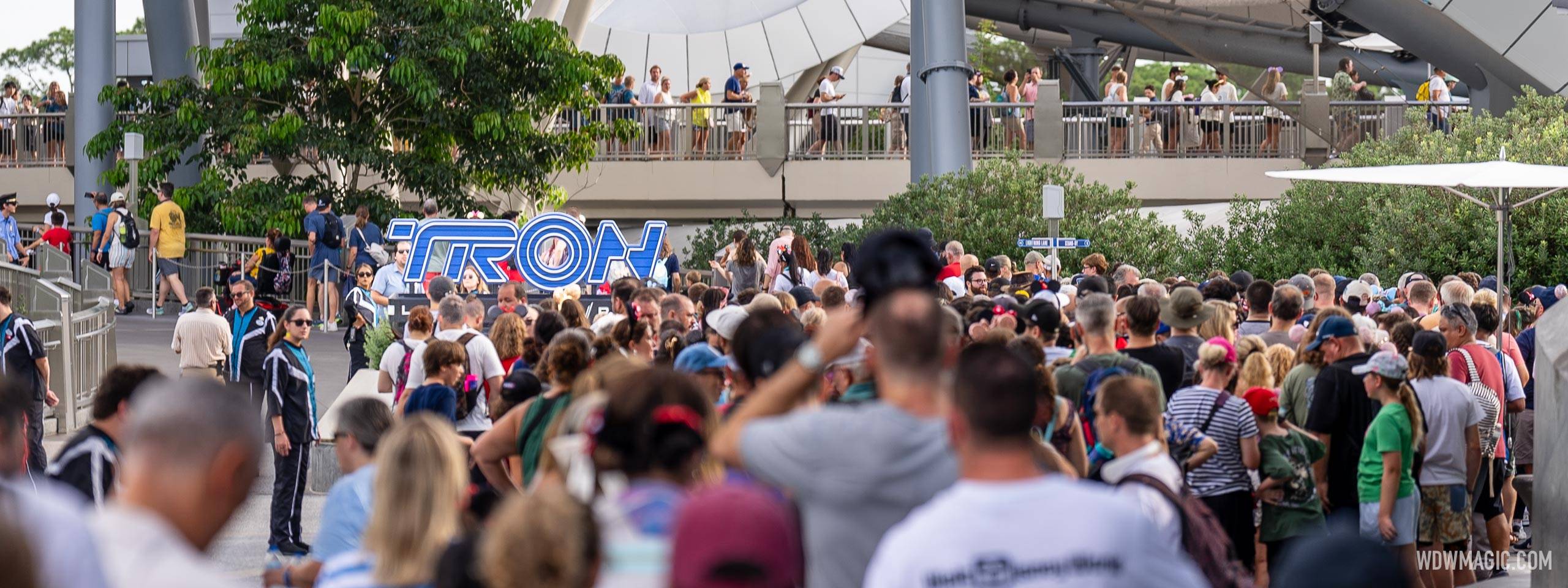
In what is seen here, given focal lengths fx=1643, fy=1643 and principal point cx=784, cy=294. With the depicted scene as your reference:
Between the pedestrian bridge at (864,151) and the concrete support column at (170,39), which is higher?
the concrete support column at (170,39)

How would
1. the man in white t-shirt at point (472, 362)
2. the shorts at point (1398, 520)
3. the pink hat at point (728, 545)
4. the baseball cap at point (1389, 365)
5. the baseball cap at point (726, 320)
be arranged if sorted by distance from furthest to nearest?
the man in white t-shirt at point (472, 362) < the baseball cap at point (726, 320) < the shorts at point (1398, 520) < the baseball cap at point (1389, 365) < the pink hat at point (728, 545)

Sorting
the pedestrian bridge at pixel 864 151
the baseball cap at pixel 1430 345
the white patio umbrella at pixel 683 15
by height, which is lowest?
the baseball cap at pixel 1430 345

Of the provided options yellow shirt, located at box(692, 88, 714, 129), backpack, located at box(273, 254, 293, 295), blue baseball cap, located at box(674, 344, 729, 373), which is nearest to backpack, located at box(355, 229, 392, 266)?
backpack, located at box(273, 254, 293, 295)

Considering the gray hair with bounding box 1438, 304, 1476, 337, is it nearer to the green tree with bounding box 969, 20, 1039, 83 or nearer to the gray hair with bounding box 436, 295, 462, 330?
the gray hair with bounding box 436, 295, 462, 330

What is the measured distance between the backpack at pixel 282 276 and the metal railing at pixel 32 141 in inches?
411

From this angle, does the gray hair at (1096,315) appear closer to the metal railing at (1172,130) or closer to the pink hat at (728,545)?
the pink hat at (728,545)

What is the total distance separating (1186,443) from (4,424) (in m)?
4.59

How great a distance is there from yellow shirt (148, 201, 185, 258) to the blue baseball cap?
19.0 metres

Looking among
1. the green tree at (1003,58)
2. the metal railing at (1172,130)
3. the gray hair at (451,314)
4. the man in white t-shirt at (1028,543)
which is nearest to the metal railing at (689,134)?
the metal railing at (1172,130)

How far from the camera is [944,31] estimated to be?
2284 centimetres

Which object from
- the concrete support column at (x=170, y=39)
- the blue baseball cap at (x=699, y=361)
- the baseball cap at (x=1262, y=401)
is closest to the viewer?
the blue baseball cap at (x=699, y=361)

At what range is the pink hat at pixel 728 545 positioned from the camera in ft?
10.7

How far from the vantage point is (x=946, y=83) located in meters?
22.9

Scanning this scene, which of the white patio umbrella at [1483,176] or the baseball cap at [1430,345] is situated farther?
the white patio umbrella at [1483,176]
